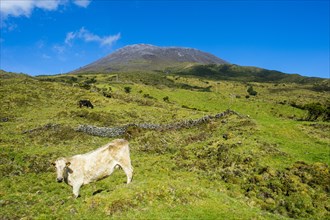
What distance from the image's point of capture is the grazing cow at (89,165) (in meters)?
17.5

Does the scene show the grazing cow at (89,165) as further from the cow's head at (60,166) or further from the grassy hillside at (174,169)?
the grassy hillside at (174,169)

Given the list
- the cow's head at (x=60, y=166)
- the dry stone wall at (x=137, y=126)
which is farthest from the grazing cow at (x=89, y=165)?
the dry stone wall at (x=137, y=126)

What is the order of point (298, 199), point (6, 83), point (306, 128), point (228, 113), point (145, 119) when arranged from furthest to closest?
point (6, 83), point (145, 119), point (228, 113), point (306, 128), point (298, 199)

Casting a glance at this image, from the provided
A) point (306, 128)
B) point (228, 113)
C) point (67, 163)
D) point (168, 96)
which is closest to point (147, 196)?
point (67, 163)

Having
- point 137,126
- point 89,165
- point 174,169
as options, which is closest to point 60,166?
point 89,165

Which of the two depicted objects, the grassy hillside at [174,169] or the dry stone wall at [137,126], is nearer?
the grassy hillside at [174,169]

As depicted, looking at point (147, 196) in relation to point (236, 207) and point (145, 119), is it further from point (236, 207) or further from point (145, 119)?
point (145, 119)

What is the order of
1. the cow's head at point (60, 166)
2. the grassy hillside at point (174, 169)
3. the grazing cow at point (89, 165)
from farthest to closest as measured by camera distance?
the grazing cow at point (89, 165) < the grassy hillside at point (174, 169) < the cow's head at point (60, 166)

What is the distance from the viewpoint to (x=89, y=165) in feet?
59.7

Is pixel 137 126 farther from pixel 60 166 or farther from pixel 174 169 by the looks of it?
pixel 60 166

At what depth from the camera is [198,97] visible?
94.8 m

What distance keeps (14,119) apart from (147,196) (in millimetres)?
42461

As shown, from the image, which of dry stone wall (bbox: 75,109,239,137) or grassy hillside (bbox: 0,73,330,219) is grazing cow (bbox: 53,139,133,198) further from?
dry stone wall (bbox: 75,109,239,137)

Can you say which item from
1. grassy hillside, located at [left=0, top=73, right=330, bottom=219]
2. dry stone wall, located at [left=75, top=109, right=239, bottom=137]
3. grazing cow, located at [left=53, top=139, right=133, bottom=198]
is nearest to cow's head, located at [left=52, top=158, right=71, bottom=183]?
grazing cow, located at [left=53, top=139, right=133, bottom=198]
